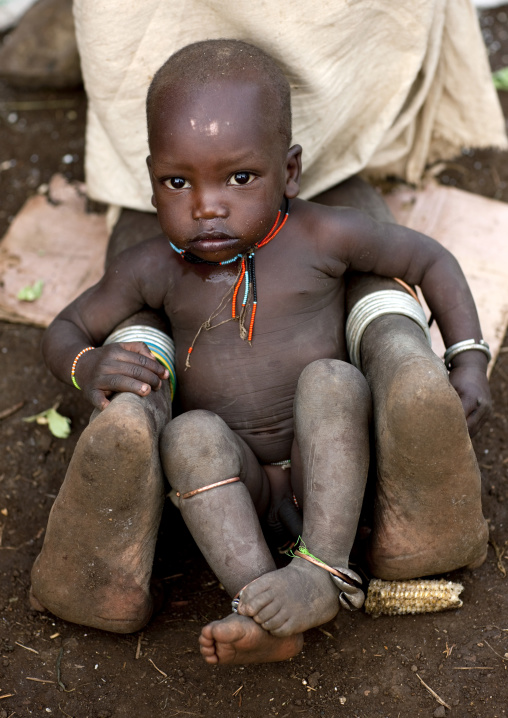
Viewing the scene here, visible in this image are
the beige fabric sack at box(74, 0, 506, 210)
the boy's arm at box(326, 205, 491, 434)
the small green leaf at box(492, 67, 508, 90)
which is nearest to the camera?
the boy's arm at box(326, 205, 491, 434)

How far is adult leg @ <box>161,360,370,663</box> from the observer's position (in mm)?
2217

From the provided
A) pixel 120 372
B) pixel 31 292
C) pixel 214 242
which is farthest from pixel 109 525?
pixel 31 292

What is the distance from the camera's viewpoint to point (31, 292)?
3762 mm

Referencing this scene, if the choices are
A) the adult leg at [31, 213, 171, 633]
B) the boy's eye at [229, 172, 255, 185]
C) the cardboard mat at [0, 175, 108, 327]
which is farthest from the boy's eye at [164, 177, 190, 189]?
the cardboard mat at [0, 175, 108, 327]

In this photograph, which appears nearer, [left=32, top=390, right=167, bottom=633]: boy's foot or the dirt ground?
[left=32, top=390, right=167, bottom=633]: boy's foot

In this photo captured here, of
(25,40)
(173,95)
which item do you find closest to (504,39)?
(25,40)

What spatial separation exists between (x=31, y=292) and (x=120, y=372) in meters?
1.53

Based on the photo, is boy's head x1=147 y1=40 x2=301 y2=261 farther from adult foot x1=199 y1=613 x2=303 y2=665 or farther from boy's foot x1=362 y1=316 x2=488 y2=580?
adult foot x1=199 y1=613 x2=303 y2=665

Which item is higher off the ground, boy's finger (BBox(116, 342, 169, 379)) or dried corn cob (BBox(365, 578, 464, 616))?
boy's finger (BBox(116, 342, 169, 379))

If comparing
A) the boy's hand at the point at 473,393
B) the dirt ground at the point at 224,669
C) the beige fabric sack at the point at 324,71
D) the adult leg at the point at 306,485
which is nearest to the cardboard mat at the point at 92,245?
the beige fabric sack at the point at 324,71

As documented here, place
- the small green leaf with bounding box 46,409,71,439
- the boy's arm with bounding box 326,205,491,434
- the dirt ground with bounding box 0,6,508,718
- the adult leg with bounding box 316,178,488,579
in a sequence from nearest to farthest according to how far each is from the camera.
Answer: the adult leg with bounding box 316,178,488,579, the dirt ground with bounding box 0,6,508,718, the boy's arm with bounding box 326,205,491,434, the small green leaf with bounding box 46,409,71,439

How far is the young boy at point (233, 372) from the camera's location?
7.28 ft

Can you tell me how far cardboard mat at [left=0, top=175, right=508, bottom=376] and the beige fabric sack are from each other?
25cm

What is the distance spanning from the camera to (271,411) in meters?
2.70
